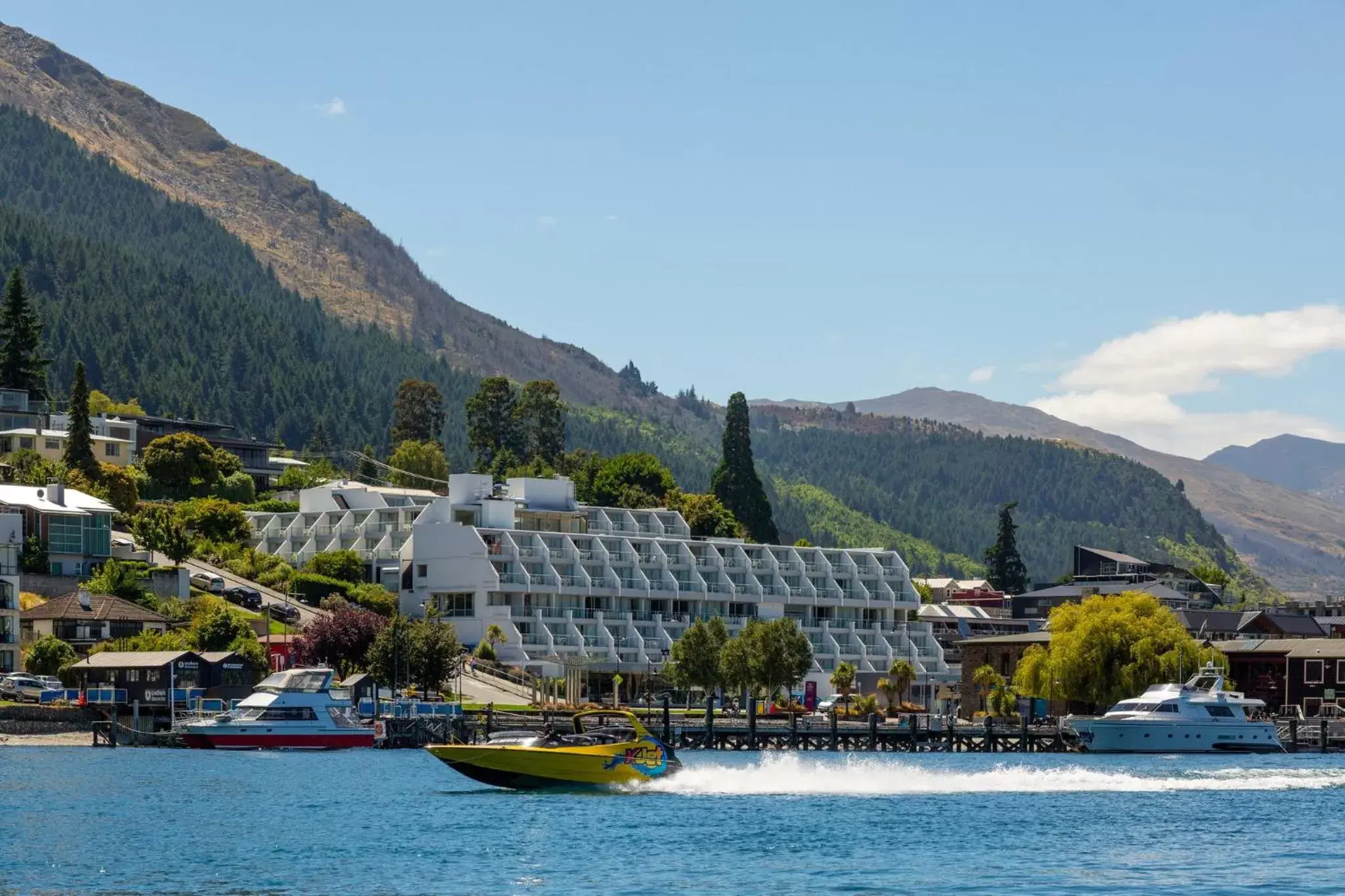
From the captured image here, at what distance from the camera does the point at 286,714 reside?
391 feet

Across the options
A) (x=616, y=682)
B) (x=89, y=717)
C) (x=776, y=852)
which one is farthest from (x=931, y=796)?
(x=616, y=682)

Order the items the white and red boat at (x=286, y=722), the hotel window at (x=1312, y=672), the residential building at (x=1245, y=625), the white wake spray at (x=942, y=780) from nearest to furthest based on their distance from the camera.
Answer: the white wake spray at (x=942, y=780) → the white and red boat at (x=286, y=722) → the hotel window at (x=1312, y=672) → the residential building at (x=1245, y=625)

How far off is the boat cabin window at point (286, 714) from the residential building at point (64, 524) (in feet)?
144

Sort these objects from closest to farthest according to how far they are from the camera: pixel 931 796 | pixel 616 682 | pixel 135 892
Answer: pixel 135 892
pixel 931 796
pixel 616 682

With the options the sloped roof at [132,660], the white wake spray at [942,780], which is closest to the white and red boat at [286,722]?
the sloped roof at [132,660]

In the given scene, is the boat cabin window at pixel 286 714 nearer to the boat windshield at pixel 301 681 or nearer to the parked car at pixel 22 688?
the boat windshield at pixel 301 681

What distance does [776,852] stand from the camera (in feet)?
222

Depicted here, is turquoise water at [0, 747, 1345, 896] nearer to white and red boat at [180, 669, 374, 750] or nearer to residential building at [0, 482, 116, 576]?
white and red boat at [180, 669, 374, 750]

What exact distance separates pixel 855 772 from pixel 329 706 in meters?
36.5

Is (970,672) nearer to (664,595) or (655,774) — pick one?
(664,595)

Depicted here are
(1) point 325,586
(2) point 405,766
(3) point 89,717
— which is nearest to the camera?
(2) point 405,766

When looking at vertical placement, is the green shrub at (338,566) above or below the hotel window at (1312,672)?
above

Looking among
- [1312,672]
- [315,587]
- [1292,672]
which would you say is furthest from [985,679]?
[315,587]

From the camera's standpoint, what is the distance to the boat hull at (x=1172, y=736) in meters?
130
